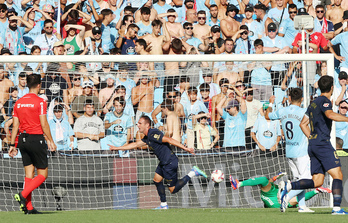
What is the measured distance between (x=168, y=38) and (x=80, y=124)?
12.3 ft

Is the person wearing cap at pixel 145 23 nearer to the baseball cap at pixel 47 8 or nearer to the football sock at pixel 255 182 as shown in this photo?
the baseball cap at pixel 47 8

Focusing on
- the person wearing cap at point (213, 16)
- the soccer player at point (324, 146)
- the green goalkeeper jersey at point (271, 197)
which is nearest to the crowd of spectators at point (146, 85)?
the person wearing cap at point (213, 16)

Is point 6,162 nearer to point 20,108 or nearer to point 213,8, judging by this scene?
point 20,108

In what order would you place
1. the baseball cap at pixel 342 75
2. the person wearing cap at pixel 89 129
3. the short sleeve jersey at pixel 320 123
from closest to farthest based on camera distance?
the short sleeve jersey at pixel 320 123
the person wearing cap at pixel 89 129
the baseball cap at pixel 342 75

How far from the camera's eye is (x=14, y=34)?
14461mm

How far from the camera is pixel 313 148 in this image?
7996mm

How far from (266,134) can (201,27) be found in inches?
174

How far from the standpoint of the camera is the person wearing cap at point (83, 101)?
471 inches

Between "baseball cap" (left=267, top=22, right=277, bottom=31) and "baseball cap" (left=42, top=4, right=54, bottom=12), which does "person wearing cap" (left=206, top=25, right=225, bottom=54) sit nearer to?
"baseball cap" (left=267, top=22, right=277, bottom=31)

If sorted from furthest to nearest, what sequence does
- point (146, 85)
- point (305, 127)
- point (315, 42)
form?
1. point (315, 42)
2. point (146, 85)
3. point (305, 127)

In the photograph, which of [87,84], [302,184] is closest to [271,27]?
[87,84]

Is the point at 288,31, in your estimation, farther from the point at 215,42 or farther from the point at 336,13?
the point at 215,42

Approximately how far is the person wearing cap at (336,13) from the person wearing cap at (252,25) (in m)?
2.04

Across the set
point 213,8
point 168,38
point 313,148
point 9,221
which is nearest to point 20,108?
point 9,221
